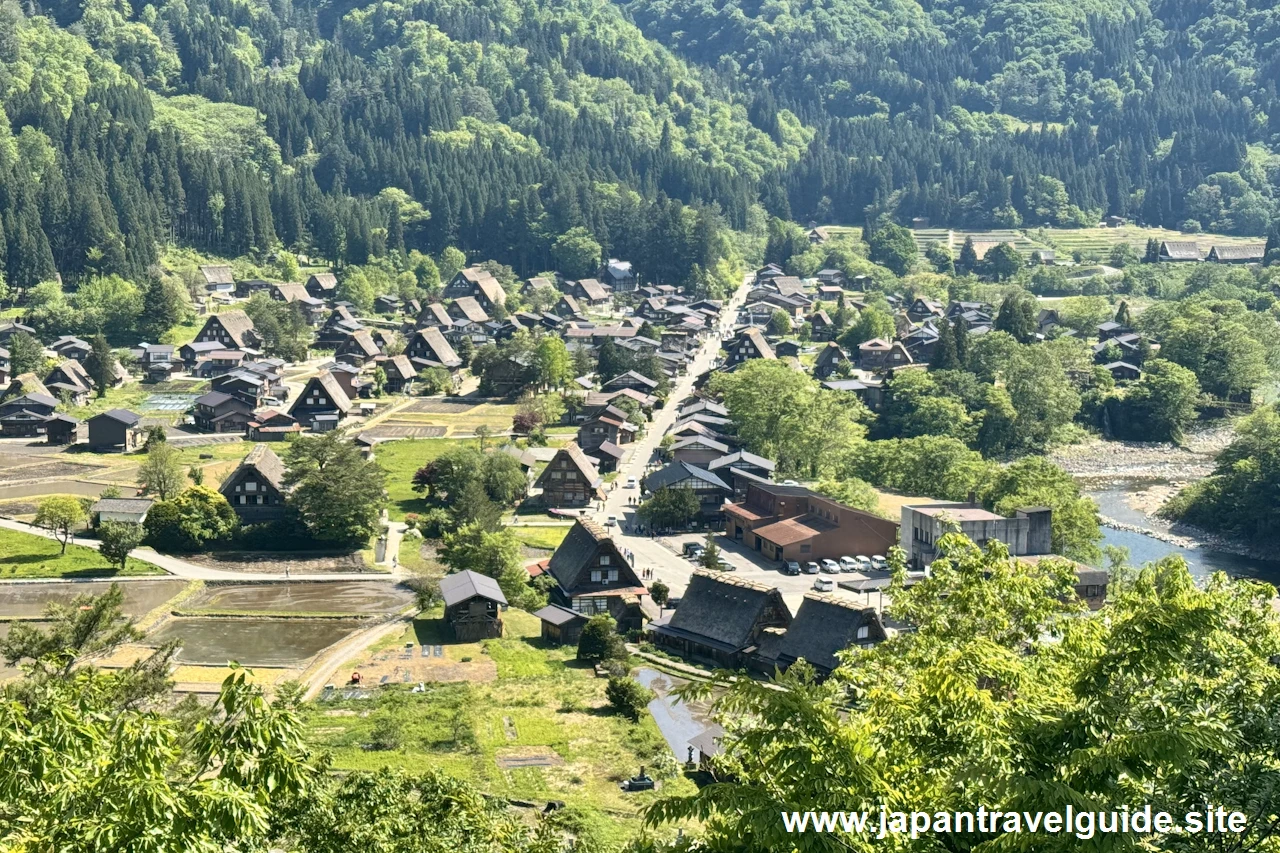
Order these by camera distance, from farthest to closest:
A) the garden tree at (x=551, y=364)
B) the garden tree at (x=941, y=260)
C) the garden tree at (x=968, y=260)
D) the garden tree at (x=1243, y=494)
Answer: the garden tree at (x=941, y=260) < the garden tree at (x=968, y=260) < the garden tree at (x=551, y=364) < the garden tree at (x=1243, y=494)

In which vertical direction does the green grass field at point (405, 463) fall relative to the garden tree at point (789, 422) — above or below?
below

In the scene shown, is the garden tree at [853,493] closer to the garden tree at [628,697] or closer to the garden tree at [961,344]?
the garden tree at [628,697]

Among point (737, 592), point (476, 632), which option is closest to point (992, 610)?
point (737, 592)

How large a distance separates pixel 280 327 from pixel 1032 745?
80.7 metres

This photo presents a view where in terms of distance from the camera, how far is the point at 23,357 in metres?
72.9

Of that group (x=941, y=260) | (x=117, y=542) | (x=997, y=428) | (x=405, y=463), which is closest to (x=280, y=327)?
(x=405, y=463)

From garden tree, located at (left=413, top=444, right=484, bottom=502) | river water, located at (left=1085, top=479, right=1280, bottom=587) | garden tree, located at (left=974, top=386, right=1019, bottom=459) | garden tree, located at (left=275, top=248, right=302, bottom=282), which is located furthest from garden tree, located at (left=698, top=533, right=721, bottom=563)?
garden tree, located at (left=275, top=248, right=302, bottom=282)

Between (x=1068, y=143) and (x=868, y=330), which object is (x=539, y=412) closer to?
(x=868, y=330)

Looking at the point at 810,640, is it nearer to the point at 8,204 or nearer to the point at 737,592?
the point at 737,592

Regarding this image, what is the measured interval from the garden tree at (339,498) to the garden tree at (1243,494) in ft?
107

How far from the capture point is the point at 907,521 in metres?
46.8

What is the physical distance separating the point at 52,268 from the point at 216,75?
220ft

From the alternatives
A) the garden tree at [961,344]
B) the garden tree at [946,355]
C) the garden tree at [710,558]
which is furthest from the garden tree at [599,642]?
the garden tree at [961,344]

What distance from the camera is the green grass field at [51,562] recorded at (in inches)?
1718
